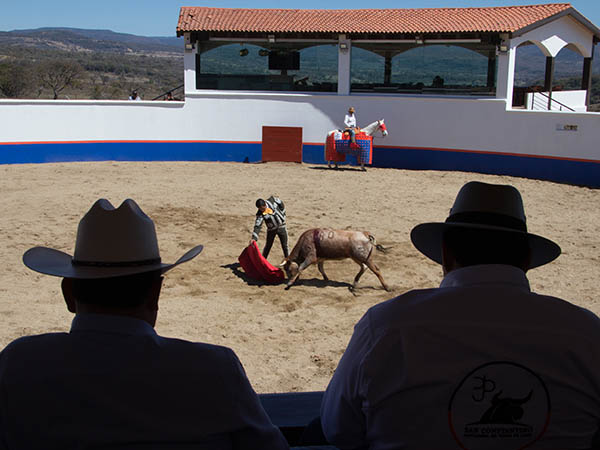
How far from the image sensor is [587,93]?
25.0 m

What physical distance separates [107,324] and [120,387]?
0.67 feet

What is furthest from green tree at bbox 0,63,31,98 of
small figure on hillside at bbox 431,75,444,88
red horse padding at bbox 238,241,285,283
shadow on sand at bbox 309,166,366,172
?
red horse padding at bbox 238,241,285,283

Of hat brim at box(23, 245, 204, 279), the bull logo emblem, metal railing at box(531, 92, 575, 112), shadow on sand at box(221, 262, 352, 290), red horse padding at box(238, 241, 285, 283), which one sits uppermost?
metal railing at box(531, 92, 575, 112)

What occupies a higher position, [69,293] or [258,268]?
[69,293]

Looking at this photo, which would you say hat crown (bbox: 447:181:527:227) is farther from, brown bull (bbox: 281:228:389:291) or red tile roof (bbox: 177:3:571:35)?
red tile roof (bbox: 177:3:571:35)

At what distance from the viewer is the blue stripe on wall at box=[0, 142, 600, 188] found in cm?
1659

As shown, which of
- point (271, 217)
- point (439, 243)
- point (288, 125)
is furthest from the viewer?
point (288, 125)

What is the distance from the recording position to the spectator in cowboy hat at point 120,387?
179cm

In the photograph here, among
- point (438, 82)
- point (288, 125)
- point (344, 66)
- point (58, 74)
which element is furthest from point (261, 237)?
point (58, 74)

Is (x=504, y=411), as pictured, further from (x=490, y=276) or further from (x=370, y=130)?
(x=370, y=130)

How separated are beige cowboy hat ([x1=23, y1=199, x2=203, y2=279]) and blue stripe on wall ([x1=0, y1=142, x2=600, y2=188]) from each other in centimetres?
1528

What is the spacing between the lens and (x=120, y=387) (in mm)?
1812

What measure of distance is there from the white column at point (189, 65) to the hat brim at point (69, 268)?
57.1 feet

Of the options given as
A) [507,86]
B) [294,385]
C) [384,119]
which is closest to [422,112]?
[384,119]
